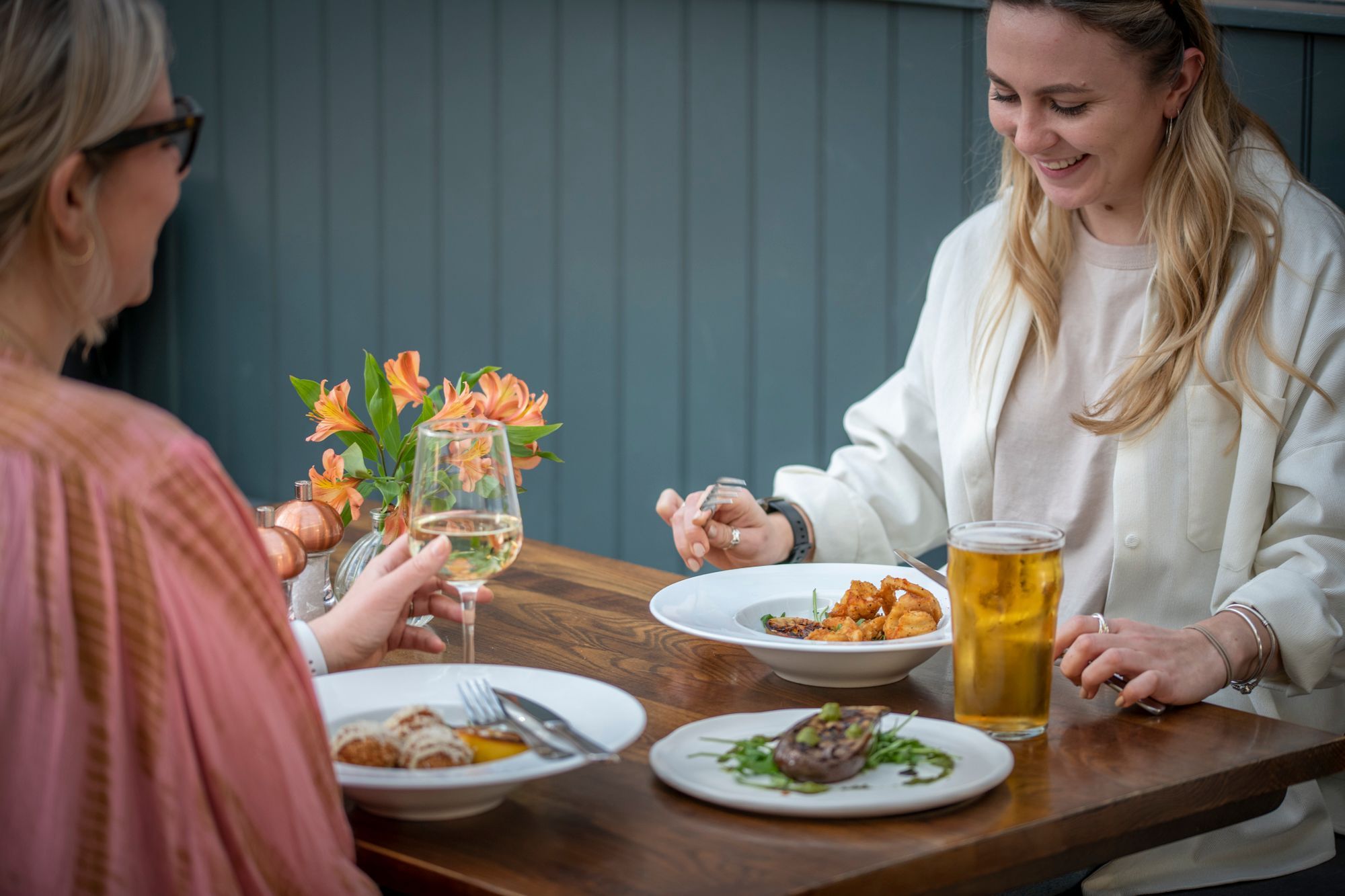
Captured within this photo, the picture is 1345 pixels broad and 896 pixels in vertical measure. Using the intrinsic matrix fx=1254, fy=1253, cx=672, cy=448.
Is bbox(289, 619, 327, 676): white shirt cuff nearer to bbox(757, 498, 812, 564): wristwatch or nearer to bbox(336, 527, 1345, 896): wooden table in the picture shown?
bbox(336, 527, 1345, 896): wooden table

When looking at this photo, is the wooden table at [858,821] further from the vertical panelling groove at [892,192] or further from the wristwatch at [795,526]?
the vertical panelling groove at [892,192]

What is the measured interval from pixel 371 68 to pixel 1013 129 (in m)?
1.90

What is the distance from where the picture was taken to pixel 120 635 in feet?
2.42

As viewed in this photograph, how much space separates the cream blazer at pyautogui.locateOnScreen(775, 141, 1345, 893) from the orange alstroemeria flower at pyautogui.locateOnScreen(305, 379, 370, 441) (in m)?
0.69

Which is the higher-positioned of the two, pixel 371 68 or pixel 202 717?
pixel 371 68

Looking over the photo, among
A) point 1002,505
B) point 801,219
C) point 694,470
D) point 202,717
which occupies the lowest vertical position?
point 694,470

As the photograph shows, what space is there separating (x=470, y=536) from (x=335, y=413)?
1.25 ft

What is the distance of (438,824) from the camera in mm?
912

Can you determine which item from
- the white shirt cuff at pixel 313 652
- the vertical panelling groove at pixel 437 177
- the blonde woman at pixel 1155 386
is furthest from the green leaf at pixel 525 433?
the vertical panelling groove at pixel 437 177

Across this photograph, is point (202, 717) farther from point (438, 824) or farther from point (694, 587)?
point (694, 587)

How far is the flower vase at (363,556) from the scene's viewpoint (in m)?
1.40

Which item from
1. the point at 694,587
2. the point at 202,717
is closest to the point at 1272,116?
the point at 694,587

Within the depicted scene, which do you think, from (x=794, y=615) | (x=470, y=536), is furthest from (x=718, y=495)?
(x=470, y=536)

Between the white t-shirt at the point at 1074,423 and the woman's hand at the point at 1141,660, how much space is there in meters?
0.55
